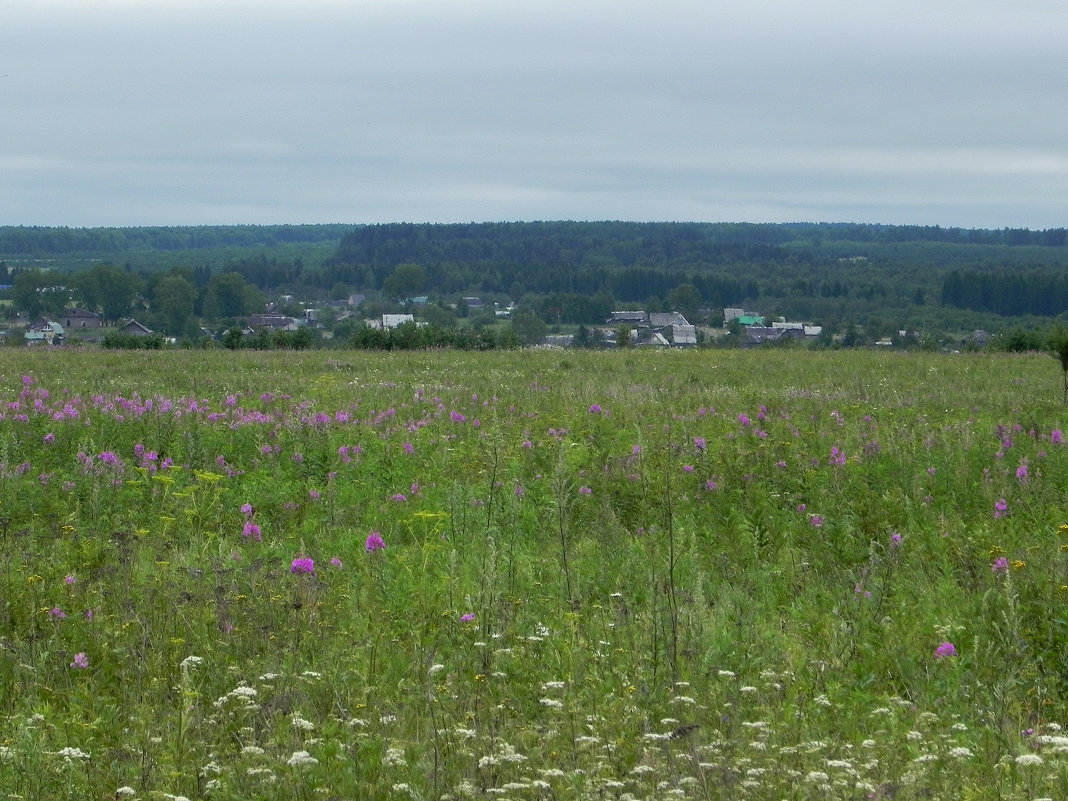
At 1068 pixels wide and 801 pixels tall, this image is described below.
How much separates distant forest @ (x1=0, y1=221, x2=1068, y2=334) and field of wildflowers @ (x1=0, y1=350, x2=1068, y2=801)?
2735 inches

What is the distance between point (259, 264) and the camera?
144 metres

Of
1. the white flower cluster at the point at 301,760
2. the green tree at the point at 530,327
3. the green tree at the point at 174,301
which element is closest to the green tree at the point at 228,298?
the green tree at the point at 174,301

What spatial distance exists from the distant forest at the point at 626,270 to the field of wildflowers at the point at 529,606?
69.5 metres

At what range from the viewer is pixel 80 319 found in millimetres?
85375

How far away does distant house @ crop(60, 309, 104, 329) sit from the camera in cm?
8375

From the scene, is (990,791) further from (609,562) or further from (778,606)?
(609,562)

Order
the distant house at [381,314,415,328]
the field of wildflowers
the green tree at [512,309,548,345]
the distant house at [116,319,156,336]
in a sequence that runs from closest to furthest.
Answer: the field of wildflowers → the distant house at [381,314,415,328] → the distant house at [116,319,156,336] → the green tree at [512,309,548,345]

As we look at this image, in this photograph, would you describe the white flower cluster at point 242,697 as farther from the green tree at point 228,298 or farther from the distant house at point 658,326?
the green tree at point 228,298

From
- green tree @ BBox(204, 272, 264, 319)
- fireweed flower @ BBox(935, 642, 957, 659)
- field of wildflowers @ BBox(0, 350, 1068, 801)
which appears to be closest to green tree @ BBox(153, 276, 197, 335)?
green tree @ BBox(204, 272, 264, 319)

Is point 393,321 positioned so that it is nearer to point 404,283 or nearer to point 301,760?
point 301,760

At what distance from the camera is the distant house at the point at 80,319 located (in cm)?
8375

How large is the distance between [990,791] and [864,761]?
421 millimetres

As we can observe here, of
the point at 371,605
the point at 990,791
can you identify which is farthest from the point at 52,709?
the point at 990,791

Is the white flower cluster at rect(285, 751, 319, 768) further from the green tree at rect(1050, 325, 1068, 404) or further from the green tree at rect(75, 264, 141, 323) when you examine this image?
the green tree at rect(75, 264, 141, 323)
